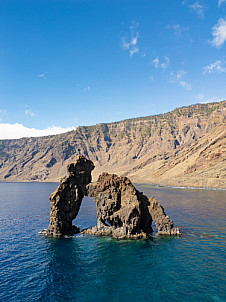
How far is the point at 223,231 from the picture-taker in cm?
4731

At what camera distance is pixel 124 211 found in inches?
1777

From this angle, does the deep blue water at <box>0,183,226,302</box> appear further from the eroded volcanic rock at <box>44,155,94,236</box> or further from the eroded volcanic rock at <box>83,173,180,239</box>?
the eroded volcanic rock at <box>44,155,94,236</box>

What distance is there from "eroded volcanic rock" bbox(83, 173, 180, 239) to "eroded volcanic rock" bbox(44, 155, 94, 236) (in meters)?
3.02

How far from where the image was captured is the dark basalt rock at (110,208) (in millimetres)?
44656

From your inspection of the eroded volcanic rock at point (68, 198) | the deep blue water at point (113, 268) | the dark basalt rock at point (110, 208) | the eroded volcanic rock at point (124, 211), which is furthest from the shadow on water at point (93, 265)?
the eroded volcanic rock at point (68, 198)

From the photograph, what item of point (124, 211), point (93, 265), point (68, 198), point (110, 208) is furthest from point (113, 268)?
point (68, 198)

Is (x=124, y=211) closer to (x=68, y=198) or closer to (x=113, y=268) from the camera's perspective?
(x=68, y=198)

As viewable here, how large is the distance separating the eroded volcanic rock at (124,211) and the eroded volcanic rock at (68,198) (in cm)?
302

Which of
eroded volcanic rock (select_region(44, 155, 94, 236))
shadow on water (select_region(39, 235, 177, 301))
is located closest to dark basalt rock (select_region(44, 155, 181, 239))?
eroded volcanic rock (select_region(44, 155, 94, 236))

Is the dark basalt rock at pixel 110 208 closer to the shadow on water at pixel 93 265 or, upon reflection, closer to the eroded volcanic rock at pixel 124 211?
the eroded volcanic rock at pixel 124 211

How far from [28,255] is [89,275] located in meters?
13.5

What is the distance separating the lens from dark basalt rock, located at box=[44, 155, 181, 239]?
44.7m

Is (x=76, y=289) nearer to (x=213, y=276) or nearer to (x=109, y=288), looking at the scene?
(x=109, y=288)

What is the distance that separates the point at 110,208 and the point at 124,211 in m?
3.82
